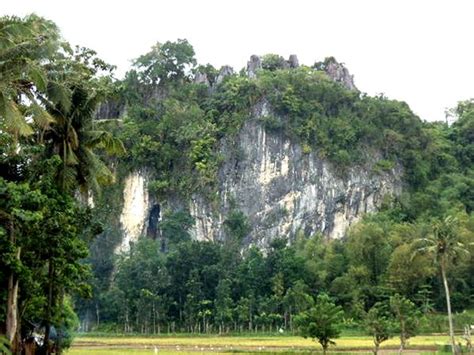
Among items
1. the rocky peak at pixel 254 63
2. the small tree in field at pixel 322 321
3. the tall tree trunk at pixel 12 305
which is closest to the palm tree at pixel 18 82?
the tall tree trunk at pixel 12 305

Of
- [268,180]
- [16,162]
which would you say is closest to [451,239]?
[16,162]

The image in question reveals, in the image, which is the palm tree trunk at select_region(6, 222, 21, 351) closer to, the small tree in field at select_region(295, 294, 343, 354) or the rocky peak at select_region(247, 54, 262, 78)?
the small tree in field at select_region(295, 294, 343, 354)

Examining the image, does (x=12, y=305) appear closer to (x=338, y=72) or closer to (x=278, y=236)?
(x=278, y=236)

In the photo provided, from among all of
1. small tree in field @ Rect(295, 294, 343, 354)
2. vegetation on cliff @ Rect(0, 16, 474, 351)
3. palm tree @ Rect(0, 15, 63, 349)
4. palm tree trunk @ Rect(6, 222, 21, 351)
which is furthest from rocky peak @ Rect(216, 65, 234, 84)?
palm tree trunk @ Rect(6, 222, 21, 351)

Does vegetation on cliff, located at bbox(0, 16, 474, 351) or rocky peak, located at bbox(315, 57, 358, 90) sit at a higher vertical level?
rocky peak, located at bbox(315, 57, 358, 90)

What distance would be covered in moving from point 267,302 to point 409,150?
2987 cm

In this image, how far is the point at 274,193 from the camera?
7838cm

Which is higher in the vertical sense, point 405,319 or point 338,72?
point 338,72

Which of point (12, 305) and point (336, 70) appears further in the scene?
point (336, 70)

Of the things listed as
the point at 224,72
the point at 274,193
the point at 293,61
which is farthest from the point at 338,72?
the point at 274,193

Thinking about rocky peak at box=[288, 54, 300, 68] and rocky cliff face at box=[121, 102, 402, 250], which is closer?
rocky cliff face at box=[121, 102, 402, 250]

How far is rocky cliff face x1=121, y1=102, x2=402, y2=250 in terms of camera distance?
77438mm

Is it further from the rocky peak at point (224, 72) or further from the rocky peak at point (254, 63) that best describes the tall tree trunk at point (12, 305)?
the rocky peak at point (254, 63)

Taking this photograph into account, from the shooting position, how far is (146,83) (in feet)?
299
